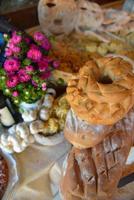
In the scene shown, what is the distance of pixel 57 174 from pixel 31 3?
81cm

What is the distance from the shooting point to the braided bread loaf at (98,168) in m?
0.68

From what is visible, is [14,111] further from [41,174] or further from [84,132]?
[84,132]

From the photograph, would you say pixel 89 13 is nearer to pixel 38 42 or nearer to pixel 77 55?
pixel 77 55

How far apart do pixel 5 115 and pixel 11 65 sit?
6.6 inches

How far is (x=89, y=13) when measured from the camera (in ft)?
4.11

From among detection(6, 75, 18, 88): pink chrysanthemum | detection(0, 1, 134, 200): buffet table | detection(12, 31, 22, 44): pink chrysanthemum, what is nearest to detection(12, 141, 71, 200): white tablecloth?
detection(0, 1, 134, 200): buffet table

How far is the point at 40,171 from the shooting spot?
0.97 meters

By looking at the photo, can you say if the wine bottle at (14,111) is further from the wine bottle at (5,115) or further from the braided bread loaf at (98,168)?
the braided bread loaf at (98,168)

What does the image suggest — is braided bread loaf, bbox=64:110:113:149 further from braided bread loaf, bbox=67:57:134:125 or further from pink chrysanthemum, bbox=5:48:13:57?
pink chrysanthemum, bbox=5:48:13:57

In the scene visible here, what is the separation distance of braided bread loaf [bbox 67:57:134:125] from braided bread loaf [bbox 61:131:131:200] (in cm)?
10

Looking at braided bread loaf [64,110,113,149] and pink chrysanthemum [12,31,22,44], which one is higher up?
pink chrysanthemum [12,31,22,44]

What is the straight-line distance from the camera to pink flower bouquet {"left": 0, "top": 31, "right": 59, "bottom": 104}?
93cm

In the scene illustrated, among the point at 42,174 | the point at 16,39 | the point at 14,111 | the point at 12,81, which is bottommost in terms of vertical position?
the point at 42,174

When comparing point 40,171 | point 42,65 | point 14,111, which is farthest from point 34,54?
point 40,171
